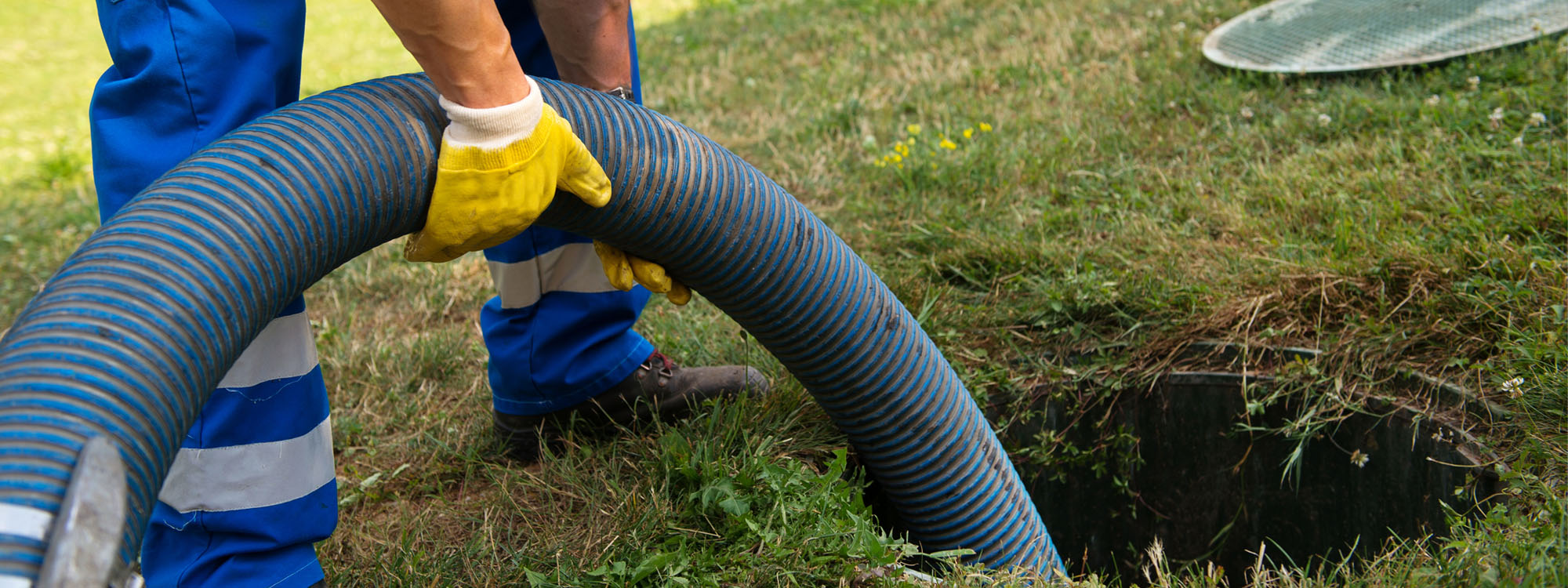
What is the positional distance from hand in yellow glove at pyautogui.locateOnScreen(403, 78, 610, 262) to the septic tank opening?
1.06 meters

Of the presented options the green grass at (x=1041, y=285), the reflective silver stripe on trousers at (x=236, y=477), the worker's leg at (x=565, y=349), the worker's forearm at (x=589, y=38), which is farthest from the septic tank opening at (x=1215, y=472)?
the reflective silver stripe on trousers at (x=236, y=477)

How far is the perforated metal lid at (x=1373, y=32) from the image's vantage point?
10.7 feet

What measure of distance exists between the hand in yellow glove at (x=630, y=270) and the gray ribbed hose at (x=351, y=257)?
0.15ft

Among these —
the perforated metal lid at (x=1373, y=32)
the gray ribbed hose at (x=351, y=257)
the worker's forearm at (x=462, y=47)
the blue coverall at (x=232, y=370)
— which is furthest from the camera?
the perforated metal lid at (x=1373, y=32)

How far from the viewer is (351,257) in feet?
4.40

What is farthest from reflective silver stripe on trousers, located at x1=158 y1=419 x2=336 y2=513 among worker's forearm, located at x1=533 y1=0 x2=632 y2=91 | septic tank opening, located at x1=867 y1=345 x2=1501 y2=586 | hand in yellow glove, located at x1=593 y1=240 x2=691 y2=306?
septic tank opening, located at x1=867 y1=345 x2=1501 y2=586

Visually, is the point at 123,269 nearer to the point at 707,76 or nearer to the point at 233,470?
the point at 233,470

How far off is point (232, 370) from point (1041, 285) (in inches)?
67.4

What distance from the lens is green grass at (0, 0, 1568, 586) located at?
66.5 inches

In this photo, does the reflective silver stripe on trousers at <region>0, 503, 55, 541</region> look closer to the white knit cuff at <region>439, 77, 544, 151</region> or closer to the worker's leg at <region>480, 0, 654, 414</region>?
the white knit cuff at <region>439, 77, 544, 151</region>

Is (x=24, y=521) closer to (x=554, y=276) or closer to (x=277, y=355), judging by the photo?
(x=277, y=355)

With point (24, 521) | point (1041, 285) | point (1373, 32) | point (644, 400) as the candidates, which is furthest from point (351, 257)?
point (1373, 32)

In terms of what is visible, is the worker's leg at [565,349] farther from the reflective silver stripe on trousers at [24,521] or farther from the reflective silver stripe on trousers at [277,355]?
the reflective silver stripe on trousers at [24,521]

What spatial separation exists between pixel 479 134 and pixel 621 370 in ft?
2.73
